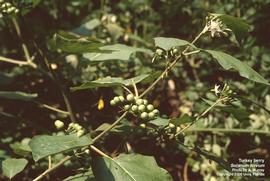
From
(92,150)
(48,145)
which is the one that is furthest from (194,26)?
(48,145)

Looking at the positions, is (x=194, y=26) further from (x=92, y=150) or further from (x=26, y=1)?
(x=92, y=150)

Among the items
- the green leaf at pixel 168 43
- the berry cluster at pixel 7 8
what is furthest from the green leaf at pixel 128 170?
the berry cluster at pixel 7 8

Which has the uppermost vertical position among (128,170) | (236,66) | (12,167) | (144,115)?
(236,66)

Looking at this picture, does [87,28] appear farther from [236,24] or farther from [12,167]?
[236,24]

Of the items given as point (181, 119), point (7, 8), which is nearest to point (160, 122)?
point (181, 119)

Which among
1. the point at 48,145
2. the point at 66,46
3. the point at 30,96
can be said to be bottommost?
the point at 30,96
